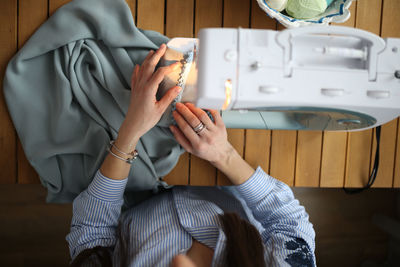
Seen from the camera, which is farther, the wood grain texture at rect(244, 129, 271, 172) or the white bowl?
the wood grain texture at rect(244, 129, 271, 172)

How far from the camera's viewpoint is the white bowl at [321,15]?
36.2 inches

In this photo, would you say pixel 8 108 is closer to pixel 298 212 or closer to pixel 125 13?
pixel 125 13

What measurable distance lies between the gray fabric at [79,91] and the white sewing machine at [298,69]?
44 centimetres

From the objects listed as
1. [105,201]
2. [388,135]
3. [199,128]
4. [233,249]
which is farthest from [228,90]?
[388,135]

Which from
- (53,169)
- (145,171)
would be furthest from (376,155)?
(53,169)

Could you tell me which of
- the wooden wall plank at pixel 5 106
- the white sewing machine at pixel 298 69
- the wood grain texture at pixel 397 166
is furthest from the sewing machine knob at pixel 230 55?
the wood grain texture at pixel 397 166

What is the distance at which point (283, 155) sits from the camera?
3.96ft

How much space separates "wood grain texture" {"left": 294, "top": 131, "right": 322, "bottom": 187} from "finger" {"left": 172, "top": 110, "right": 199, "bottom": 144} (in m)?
0.48

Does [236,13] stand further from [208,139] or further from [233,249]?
[233,249]

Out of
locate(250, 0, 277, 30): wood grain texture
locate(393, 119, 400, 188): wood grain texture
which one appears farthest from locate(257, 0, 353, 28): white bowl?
locate(393, 119, 400, 188): wood grain texture

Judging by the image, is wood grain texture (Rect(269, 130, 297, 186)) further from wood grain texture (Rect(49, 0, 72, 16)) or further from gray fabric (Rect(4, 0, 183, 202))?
wood grain texture (Rect(49, 0, 72, 16))

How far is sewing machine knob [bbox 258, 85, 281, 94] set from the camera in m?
0.60

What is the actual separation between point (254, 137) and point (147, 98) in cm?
53

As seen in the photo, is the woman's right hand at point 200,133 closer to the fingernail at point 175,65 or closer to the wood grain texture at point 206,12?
the fingernail at point 175,65
